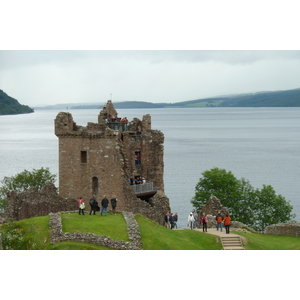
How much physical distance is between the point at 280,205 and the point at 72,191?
101 ft

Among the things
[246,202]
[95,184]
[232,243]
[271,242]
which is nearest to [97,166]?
[95,184]

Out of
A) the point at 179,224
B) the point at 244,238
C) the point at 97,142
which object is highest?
the point at 97,142

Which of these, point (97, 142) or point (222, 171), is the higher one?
point (97, 142)

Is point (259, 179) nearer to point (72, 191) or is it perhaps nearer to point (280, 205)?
point (280, 205)

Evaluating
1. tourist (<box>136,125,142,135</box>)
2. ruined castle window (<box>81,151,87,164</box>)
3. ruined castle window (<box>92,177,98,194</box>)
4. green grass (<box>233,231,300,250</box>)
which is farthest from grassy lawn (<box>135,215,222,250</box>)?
tourist (<box>136,125,142,135</box>)

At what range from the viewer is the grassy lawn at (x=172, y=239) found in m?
35.0

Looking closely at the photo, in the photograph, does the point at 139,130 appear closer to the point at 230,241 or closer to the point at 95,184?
the point at 95,184

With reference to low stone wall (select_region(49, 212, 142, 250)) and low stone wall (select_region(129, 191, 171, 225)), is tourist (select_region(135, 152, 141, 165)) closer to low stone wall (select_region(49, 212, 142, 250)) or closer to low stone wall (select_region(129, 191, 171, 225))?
low stone wall (select_region(129, 191, 171, 225))

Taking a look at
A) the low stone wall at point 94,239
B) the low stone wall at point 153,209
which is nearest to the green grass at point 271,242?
the low stone wall at point 153,209

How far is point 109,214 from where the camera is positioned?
40562 mm

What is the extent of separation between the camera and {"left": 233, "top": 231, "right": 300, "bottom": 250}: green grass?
39.5 meters

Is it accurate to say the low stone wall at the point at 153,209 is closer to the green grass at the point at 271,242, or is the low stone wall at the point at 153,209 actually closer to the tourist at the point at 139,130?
the green grass at the point at 271,242

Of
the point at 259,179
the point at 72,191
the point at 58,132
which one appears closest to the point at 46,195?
the point at 72,191

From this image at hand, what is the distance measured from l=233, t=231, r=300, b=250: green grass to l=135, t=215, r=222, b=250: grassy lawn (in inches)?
107
